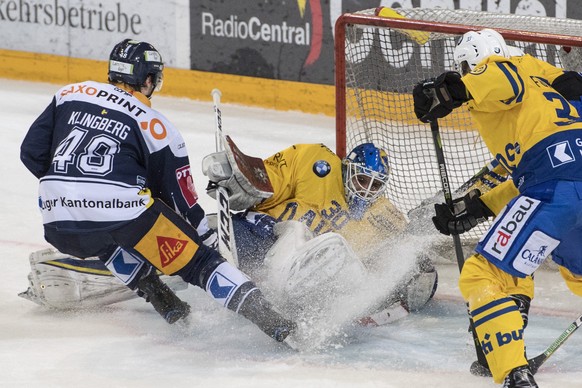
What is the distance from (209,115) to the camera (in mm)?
7297

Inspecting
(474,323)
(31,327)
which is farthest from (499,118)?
(31,327)

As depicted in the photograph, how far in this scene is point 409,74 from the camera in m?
5.21

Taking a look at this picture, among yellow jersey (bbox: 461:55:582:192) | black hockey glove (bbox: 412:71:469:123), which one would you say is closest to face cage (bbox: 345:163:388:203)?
black hockey glove (bbox: 412:71:469:123)

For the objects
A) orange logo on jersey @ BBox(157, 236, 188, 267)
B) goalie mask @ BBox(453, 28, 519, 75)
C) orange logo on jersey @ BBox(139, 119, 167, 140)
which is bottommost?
orange logo on jersey @ BBox(157, 236, 188, 267)

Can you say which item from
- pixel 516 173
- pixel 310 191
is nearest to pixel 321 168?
pixel 310 191

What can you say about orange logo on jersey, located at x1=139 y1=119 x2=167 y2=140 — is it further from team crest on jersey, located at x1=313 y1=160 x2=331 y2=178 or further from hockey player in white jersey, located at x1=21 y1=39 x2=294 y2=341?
team crest on jersey, located at x1=313 y1=160 x2=331 y2=178

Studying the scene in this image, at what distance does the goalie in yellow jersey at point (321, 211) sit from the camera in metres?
4.02

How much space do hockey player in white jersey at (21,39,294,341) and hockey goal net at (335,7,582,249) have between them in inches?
43.8

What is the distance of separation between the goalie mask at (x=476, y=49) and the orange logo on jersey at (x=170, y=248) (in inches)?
39.3

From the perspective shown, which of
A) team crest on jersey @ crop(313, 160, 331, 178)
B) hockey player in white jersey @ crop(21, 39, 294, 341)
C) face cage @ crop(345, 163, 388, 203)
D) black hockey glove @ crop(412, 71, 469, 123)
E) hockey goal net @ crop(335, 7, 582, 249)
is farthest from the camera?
hockey goal net @ crop(335, 7, 582, 249)

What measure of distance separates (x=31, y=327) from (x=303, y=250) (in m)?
0.98

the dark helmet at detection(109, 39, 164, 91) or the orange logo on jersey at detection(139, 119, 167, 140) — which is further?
the dark helmet at detection(109, 39, 164, 91)

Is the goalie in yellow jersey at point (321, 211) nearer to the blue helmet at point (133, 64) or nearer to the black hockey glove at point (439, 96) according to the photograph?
the blue helmet at point (133, 64)

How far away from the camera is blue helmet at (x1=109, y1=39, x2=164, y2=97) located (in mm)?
3838
